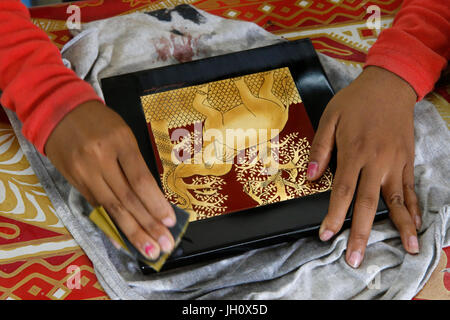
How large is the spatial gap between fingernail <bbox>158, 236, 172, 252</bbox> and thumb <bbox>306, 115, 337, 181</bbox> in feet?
0.64

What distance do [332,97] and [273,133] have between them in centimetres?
10

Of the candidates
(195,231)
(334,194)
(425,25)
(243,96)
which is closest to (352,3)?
(425,25)

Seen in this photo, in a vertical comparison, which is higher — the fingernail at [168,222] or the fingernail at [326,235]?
the fingernail at [168,222]

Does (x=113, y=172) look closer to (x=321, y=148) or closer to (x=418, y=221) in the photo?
(x=321, y=148)

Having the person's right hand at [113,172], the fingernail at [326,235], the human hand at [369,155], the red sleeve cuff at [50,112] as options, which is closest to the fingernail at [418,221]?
the human hand at [369,155]

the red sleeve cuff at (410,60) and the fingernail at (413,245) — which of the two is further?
the red sleeve cuff at (410,60)

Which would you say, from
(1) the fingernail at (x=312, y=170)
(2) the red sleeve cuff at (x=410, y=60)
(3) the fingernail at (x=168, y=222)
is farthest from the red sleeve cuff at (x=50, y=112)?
(2) the red sleeve cuff at (x=410, y=60)

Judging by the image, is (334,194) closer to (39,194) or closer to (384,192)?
(384,192)

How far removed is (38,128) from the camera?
0.56 metres

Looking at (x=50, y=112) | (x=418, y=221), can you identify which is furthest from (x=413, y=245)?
(x=50, y=112)

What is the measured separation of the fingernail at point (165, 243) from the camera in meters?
0.50

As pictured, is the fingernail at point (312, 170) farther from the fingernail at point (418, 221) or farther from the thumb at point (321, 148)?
the fingernail at point (418, 221)

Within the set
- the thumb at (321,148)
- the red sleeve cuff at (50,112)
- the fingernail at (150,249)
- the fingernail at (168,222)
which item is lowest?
the fingernail at (150,249)

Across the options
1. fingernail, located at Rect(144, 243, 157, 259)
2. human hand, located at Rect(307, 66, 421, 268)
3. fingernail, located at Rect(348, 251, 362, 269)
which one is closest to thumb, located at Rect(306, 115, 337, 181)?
human hand, located at Rect(307, 66, 421, 268)
